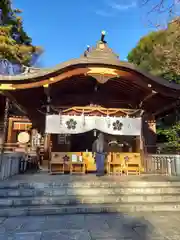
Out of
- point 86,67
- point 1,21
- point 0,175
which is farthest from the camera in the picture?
point 1,21

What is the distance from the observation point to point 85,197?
16.0ft

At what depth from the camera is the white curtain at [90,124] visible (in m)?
7.84

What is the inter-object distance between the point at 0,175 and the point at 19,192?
1.13 meters

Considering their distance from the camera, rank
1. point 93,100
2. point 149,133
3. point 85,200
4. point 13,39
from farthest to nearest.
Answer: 1. point 13,39
2. point 149,133
3. point 93,100
4. point 85,200

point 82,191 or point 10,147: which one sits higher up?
point 10,147

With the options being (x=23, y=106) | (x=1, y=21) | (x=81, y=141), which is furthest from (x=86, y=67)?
(x=1, y=21)

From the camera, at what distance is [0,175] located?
5.59 meters

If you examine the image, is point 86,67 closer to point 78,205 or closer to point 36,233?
point 78,205

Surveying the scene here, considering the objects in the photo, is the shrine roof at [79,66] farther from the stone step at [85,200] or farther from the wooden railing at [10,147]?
the wooden railing at [10,147]

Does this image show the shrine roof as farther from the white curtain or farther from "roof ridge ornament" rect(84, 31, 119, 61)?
the white curtain

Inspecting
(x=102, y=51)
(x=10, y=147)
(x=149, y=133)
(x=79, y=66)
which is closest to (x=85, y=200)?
(x=79, y=66)

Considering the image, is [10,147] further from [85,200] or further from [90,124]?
[85,200]

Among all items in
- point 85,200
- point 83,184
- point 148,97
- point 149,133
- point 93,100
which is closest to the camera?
point 85,200

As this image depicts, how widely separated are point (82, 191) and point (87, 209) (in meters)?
0.66
